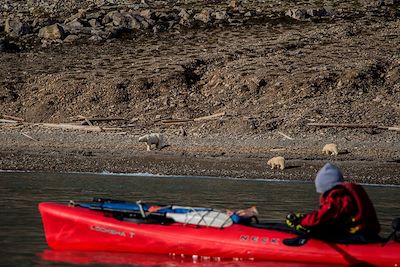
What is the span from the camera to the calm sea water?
18.5 meters

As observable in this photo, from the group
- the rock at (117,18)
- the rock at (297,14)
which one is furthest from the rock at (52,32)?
the rock at (297,14)

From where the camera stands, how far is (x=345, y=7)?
50375mm

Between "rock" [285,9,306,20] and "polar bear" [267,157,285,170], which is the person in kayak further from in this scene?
"rock" [285,9,306,20]

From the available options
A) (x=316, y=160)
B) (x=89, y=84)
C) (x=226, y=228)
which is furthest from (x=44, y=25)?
(x=226, y=228)

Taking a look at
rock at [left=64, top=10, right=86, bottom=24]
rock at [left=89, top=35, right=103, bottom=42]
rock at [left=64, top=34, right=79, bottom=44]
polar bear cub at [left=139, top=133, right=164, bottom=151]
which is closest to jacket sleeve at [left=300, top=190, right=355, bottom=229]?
polar bear cub at [left=139, top=133, right=164, bottom=151]

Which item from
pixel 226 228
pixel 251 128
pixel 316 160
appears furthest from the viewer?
pixel 251 128

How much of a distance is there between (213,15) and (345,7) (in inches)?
263

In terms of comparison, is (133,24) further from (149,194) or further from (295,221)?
(295,221)

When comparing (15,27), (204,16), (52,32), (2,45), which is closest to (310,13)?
(204,16)

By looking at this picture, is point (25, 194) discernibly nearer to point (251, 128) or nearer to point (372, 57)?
point (251, 128)

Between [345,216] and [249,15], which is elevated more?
[249,15]

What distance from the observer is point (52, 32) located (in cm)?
4756

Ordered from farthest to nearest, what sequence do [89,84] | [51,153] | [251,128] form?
[89,84]
[251,128]
[51,153]

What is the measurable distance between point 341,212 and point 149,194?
9908mm
